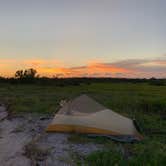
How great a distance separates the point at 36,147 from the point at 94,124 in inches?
87.2

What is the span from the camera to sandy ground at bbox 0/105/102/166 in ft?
27.0

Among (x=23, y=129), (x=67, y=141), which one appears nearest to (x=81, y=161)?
(x=67, y=141)

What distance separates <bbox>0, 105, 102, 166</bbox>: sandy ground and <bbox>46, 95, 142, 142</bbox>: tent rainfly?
13.3 inches

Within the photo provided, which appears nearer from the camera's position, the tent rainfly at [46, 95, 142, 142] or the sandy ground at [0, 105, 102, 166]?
the sandy ground at [0, 105, 102, 166]

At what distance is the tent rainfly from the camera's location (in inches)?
427

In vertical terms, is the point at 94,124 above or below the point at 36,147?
above

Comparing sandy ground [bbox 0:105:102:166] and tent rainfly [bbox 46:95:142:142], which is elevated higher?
tent rainfly [bbox 46:95:142:142]

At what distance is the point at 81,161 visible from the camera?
8.04m

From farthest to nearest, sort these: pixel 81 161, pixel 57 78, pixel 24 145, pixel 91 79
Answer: pixel 91 79, pixel 57 78, pixel 24 145, pixel 81 161

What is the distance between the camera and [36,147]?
9.33 m

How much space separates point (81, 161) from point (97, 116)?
132 inches

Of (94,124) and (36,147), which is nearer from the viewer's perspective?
(36,147)

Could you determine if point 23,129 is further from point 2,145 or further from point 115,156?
point 115,156

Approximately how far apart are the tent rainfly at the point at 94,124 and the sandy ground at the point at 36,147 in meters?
0.34
